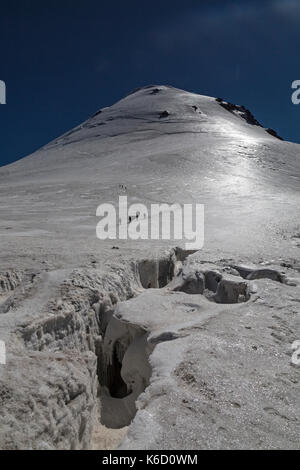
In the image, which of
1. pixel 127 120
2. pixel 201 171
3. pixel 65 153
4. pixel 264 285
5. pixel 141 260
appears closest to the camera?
pixel 264 285

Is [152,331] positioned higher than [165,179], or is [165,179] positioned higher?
[165,179]

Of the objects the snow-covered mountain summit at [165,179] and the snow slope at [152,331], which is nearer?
the snow slope at [152,331]

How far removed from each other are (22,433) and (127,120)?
101ft

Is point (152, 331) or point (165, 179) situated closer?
point (152, 331)

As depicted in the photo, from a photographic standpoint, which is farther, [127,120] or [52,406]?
[127,120]

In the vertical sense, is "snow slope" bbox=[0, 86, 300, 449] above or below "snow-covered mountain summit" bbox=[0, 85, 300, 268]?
below

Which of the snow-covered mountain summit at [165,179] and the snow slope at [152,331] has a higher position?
the snow-covered mountain summit at [165,179]

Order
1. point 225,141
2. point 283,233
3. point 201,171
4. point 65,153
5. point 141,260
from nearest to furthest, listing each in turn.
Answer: point 141,260 < point 283,233 < point 201,171 < point 225,141 < point 65,153

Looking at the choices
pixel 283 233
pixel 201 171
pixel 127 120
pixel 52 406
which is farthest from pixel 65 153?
pixel 52 406

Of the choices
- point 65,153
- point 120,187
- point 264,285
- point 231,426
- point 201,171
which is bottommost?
point 231,426

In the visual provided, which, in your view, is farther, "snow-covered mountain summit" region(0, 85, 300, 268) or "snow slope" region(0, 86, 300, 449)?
"snow-covered mountain summit" region(0, 85, 300, 268)
